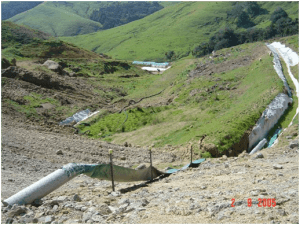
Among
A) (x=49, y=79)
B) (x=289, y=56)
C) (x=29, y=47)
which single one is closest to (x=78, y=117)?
(x=49, y=79)

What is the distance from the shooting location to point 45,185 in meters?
11.9

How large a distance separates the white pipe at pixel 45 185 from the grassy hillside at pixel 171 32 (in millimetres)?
108151

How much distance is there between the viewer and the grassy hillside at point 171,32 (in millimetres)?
130625

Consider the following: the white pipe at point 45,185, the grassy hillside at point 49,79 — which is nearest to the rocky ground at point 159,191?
the white pipe at point 45,185

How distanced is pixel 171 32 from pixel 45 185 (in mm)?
145489

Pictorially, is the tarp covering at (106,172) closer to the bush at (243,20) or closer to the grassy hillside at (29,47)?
the grassy hillside at (29,47)

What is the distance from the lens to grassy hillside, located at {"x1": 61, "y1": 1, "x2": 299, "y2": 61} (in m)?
131

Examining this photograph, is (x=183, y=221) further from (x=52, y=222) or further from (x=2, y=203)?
(x=2, y=203)

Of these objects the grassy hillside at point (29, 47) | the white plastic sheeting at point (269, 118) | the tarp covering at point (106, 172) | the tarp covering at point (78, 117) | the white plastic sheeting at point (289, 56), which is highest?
the grassy hillside at point (29, 47)

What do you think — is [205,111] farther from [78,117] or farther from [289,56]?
[289,56]

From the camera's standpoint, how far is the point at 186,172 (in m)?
17.8

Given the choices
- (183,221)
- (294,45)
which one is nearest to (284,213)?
(183,221)

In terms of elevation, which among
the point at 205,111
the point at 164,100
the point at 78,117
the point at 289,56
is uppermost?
the point at 289,56
